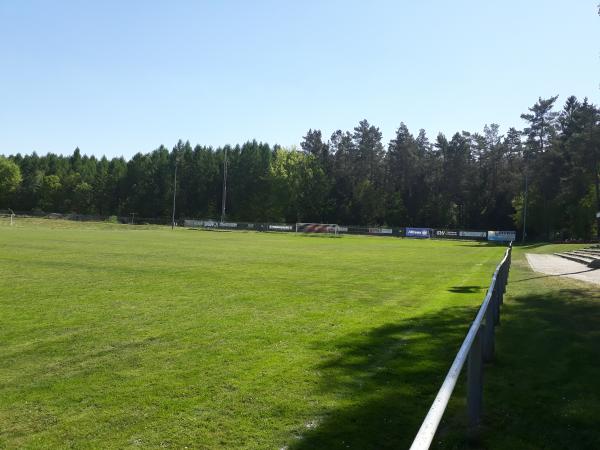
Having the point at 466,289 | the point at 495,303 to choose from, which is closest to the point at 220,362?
the point at 495,303

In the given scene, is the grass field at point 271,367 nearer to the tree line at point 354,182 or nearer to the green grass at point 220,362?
the green grass at point 220,362

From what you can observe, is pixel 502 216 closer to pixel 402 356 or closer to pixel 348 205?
pixel 348 205

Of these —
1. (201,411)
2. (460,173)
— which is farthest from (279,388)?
(460,173)

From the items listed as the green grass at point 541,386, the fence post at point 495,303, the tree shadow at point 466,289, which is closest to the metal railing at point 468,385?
the green grass at point 541,386

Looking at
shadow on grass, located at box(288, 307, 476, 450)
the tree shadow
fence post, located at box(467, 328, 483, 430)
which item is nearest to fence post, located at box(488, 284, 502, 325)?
shadow on grass, located at box(288, 307, 476, 450)

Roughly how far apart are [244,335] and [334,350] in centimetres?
173

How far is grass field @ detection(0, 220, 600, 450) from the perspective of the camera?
471 cm

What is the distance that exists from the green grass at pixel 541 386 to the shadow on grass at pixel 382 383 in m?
0.47

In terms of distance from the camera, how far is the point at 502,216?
92.0 meters

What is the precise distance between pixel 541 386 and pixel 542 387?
4 cm

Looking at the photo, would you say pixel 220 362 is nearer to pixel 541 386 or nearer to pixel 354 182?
pixel 541 386

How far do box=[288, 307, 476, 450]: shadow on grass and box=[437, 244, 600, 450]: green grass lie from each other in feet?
1.56

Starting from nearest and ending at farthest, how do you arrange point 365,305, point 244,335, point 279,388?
point 279,388, point 244,335, point 365,305

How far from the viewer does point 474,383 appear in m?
4.28
